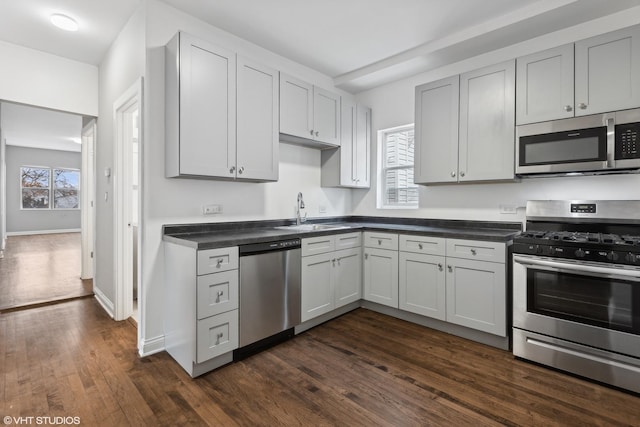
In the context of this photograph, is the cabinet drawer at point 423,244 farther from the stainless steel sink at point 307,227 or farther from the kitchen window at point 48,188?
the kitchen window at point 48,188

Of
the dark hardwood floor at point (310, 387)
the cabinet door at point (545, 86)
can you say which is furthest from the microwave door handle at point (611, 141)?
the dark hardwood floor at point (310, 387)

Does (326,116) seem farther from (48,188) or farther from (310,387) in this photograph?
(48,188)

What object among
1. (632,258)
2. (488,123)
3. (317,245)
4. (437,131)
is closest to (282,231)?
(317,245)

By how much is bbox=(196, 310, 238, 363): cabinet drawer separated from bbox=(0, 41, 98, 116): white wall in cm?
311

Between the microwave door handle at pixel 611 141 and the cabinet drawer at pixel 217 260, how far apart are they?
9.27 ft

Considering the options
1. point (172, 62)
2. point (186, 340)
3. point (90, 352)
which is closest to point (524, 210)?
point (186, 340)

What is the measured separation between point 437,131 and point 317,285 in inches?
77.3

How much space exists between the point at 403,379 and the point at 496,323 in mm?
1006

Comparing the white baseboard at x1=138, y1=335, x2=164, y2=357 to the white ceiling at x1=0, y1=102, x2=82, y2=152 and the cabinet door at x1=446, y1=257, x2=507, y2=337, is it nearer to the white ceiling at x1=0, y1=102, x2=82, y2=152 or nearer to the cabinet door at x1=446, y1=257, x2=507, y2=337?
the cabinet door at x1=446, y1=257, x2=507, y2=337

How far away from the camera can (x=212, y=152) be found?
2553 millimetres

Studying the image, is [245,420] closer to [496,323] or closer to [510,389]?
[510,389]

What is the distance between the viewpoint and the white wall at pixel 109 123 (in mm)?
2666

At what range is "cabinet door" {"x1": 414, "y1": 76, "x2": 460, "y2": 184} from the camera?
3109mm

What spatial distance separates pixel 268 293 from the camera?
2.57m
